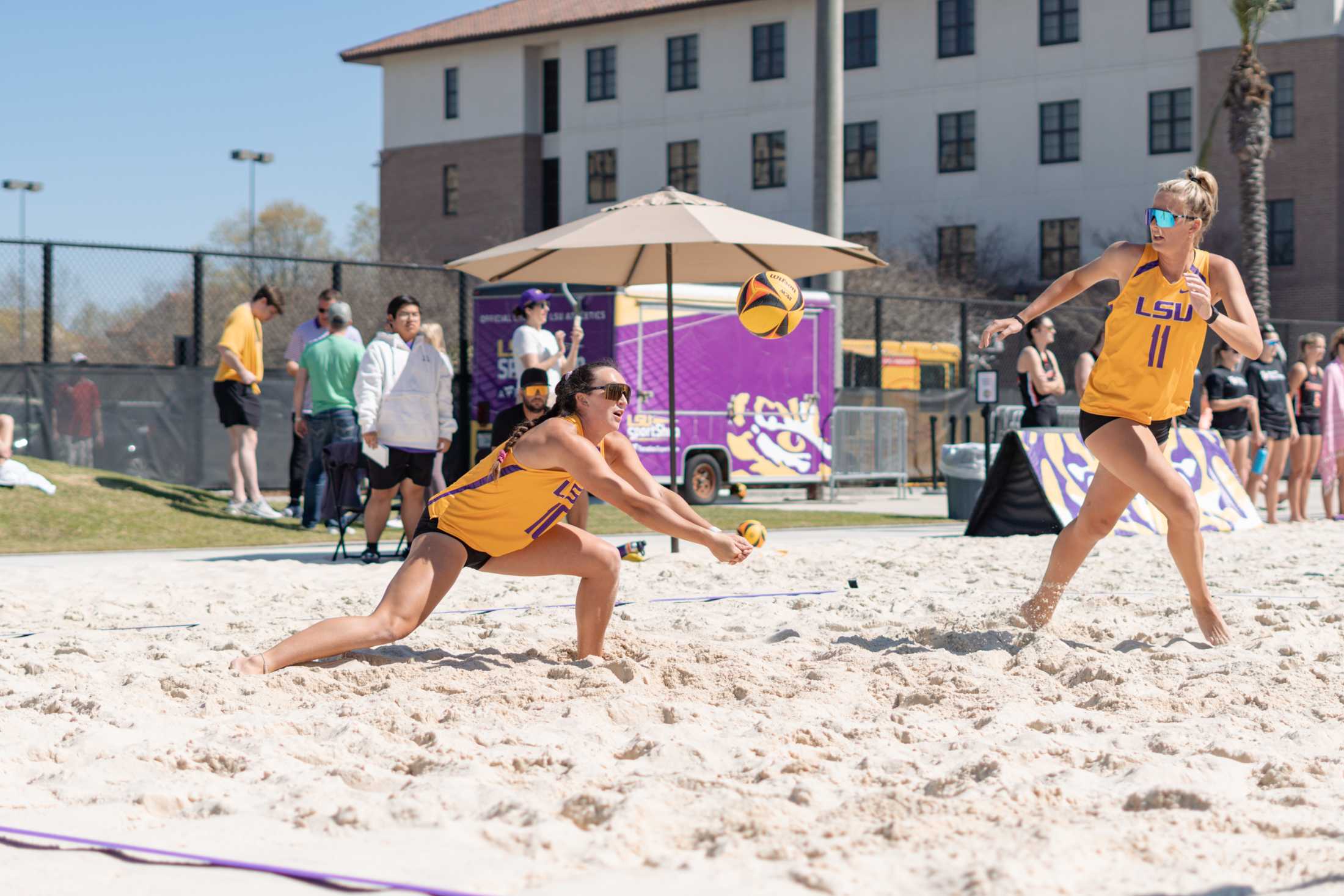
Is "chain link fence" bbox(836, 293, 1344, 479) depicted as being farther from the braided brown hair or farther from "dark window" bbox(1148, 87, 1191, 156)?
the braided brown hair

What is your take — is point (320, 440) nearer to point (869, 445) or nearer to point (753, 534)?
point (753, 534)

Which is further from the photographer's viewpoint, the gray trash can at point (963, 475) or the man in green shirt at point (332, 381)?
the gray trash can at point (963, 475)

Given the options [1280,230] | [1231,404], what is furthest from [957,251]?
[1231,404]

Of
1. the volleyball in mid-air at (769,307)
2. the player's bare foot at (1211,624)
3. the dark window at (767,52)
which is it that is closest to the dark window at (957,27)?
the dark window at (767,52)

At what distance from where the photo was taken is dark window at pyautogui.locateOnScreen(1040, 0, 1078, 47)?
4156 cm

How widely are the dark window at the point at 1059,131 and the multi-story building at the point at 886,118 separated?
0.17 feet

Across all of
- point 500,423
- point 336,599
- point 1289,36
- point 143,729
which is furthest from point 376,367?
point 1289,36

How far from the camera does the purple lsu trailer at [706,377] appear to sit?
17.2 metres

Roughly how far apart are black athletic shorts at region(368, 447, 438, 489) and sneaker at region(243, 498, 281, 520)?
136 inches

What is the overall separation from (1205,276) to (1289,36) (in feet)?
121

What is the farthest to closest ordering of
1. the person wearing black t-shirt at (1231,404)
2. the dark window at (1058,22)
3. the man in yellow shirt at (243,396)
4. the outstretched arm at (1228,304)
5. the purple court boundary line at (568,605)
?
1. the dark window at (1058,22)
2. the person wearing black t-shirt at (1231,404)
3. the man in yellow shirt at (243,396)
4. the purple court boundary line at (568,605)
5. the outstretched arm at (1228,304)

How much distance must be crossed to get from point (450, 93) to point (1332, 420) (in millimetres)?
42807

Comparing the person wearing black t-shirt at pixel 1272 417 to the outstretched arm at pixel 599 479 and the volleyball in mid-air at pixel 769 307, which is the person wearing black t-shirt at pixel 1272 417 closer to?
the volleyball in mid-air at pixel 769 307

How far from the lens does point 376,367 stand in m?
10.1
